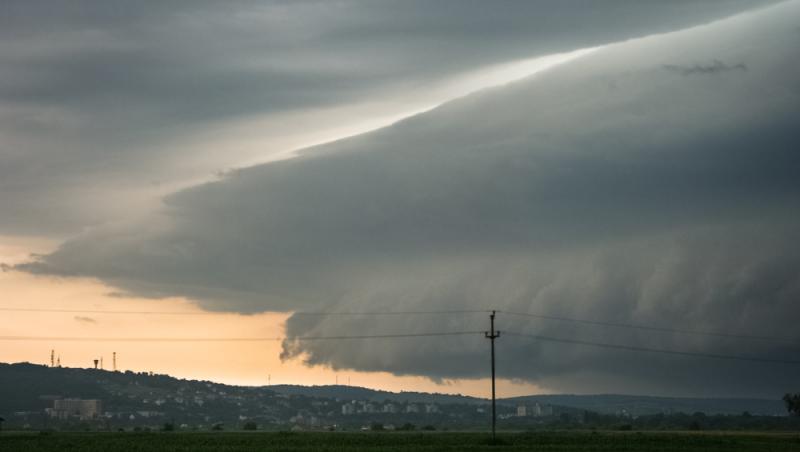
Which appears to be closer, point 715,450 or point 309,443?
point 715,450

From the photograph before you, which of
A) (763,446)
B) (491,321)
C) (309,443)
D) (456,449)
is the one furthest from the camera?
(491,321)

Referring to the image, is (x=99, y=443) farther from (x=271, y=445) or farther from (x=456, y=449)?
(x=456, y=449)

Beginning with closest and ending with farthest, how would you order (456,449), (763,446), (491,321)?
(456,449), (763,446), (491,321)

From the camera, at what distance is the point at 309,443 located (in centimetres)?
15500

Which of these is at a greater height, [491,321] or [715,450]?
[491,321]

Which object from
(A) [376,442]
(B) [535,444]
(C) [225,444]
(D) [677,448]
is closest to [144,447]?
(C) [225,444]

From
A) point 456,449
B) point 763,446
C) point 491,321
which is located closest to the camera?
point 456,449

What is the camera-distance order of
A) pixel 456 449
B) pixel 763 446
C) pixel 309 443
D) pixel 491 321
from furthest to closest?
pixel 491 321 < pixel 309 443 < pixel 763 446 < pixel 456 449

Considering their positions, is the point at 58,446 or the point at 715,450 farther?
the point at 58,446

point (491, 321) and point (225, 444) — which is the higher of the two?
point (491, 321)

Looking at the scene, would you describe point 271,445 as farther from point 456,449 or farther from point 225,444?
point 456,449

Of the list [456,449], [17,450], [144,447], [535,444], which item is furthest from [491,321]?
[17,450]

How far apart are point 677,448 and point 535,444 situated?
63.7 ft

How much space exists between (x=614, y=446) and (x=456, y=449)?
839 inches
